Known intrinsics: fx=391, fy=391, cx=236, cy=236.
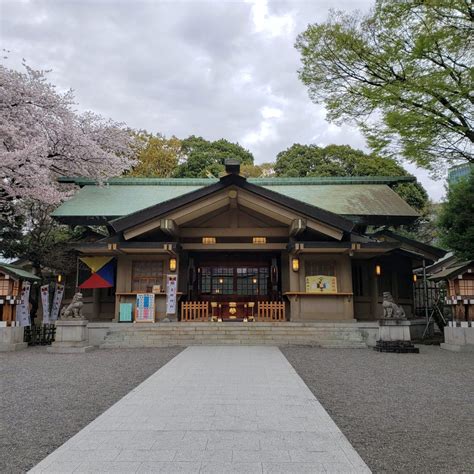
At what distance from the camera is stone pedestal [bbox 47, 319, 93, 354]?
36.2 ft

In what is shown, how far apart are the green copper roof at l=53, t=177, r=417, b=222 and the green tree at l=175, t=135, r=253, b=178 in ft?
37.2

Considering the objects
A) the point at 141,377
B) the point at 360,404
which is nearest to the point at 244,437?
the point at 360,404

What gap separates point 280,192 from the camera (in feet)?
62.1

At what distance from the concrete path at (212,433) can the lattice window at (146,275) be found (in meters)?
8.15

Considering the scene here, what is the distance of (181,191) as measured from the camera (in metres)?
19.2

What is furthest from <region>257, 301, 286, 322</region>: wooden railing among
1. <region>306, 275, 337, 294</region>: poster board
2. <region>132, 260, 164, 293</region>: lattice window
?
<region>132, 260, 164, 293</region>: lattice window

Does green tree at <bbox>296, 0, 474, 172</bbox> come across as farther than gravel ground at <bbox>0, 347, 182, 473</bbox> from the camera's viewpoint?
Yes

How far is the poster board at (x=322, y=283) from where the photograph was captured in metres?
14.5

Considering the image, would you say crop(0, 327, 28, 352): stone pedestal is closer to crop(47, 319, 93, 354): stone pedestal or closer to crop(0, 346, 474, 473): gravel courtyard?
crop(0, 346, 474, 473): gravel courtyard

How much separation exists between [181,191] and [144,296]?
22.8 ft

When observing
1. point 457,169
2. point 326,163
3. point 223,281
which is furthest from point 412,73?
point 326,163

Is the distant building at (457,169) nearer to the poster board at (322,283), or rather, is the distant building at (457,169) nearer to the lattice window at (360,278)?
the lattice window at (360,278)

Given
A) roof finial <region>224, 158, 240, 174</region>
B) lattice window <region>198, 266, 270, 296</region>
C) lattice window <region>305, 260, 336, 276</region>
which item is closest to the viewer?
roof finial <region>224, 158, 240, 174</region>

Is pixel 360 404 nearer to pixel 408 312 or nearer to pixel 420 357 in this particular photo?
pixel 420 357
